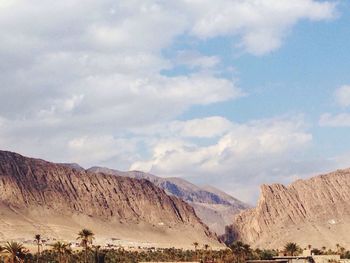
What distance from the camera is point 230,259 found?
15925 cm

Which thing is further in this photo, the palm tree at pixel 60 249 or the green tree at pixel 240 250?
the green tree at pixel 240 250

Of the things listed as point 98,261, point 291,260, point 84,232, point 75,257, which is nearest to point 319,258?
point 291,260

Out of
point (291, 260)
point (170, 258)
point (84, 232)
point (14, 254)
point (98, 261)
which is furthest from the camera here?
point (170, 258)

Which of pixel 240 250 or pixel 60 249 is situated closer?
pixel 60 249

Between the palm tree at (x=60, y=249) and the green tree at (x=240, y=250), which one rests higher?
the green tree at (x=240, y=250)

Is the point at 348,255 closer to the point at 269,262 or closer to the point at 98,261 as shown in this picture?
the point at 269,262

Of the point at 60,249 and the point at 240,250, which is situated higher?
the point at 240,250

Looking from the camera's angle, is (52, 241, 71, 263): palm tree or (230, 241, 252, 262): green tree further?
(230, 241, 252, 262): green tree

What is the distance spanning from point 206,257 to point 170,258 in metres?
11.3

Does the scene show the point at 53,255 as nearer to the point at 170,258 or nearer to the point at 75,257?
the point at 75,257

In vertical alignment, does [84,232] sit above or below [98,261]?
above

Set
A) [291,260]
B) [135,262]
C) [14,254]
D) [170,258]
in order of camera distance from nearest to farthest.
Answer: [14,254] → [291,260] → [135,262] → [170,258]

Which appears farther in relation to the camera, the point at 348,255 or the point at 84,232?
the point at 348,255

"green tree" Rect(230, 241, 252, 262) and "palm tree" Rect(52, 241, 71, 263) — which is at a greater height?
"green tree" Rect(230, 241, 252, 262)
